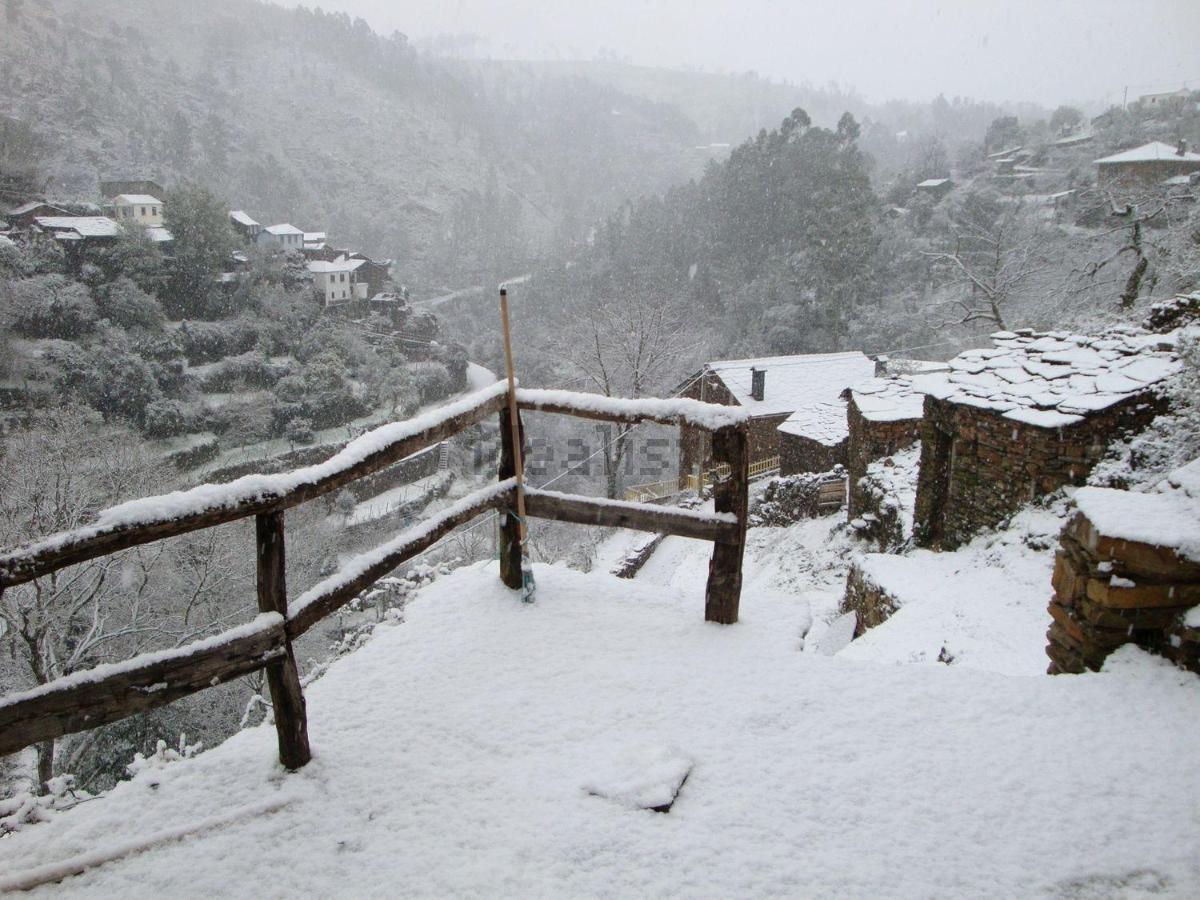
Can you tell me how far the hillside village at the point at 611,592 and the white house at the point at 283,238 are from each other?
7479 mm

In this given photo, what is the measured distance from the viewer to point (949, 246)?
32.4 m

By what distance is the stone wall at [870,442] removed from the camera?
12555 millimetres

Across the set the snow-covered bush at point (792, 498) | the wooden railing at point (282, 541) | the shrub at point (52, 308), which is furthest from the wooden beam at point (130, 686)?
the shrub at point (52, 308)

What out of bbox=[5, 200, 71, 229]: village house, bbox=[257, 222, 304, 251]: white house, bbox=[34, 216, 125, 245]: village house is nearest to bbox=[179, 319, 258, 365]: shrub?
bbox=[34, 216, 125, 245]: village house

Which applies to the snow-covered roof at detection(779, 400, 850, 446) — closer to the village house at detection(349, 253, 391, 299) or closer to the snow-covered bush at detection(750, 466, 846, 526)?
the snow-covered bush at detection(750, 466, 846, 526)

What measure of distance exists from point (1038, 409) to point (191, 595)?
16.4 metres

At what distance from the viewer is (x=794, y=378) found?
2458cm

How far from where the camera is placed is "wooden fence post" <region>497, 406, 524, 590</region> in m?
3.46

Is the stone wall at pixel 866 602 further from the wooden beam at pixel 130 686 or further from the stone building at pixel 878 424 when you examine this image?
the wooden beam at pixel 130 686

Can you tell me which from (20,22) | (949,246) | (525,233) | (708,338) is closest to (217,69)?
(20,22)

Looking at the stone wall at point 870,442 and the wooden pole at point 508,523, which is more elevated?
the wooden pole at point 508,523

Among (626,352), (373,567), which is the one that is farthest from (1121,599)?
(626,352)

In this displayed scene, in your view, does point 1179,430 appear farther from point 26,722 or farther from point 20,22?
point 20,22

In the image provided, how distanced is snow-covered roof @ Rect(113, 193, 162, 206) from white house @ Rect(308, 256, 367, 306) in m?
7.56
